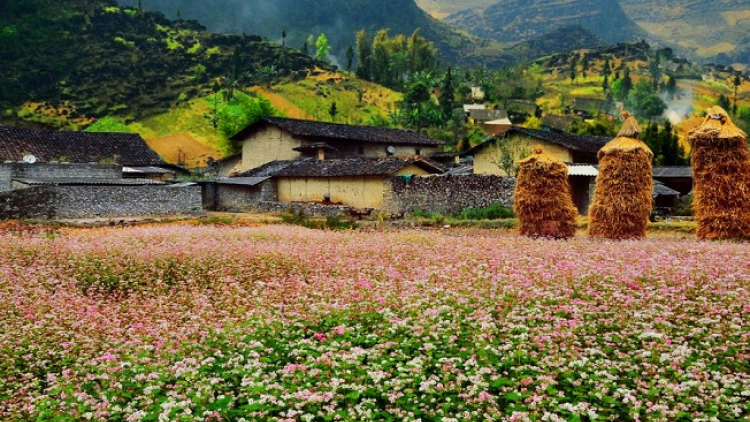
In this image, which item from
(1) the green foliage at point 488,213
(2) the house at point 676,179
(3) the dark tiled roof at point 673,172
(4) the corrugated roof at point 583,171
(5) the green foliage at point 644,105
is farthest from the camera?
(5) the green foliage at point 644,105

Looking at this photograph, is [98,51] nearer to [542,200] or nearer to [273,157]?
[273,157]

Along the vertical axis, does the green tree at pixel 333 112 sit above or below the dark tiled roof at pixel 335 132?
above

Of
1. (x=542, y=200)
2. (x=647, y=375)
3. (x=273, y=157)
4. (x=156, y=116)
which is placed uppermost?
(x=156, y=116)

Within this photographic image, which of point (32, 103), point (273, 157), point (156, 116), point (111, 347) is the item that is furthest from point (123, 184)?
point (32, 103)

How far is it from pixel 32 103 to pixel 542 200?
85.8 meters

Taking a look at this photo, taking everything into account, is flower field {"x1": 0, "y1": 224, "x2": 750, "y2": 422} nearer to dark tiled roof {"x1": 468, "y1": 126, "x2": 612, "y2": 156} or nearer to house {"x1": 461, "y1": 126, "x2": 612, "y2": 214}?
house {"x1": 461, "y1": 126, "x2": 612, "y2": 214}

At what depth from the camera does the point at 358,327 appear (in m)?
8.50

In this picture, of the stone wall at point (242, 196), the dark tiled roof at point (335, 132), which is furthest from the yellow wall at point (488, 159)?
the stone wall at point (242, 196)

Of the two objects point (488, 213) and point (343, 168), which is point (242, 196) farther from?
point (488, 213)

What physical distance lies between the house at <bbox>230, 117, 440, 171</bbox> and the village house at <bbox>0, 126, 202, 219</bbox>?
681 centimetres

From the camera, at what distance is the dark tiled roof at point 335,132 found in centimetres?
4947

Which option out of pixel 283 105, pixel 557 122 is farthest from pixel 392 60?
pixel 557 122

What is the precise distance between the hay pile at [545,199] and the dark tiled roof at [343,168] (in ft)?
42.7

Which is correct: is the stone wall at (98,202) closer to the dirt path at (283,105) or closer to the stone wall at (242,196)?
the stone wall at (242,196)
